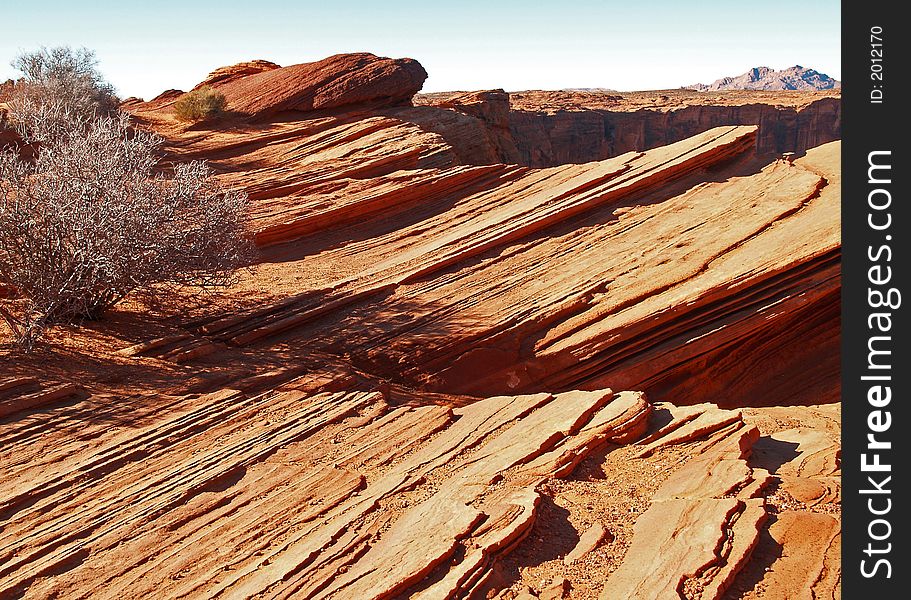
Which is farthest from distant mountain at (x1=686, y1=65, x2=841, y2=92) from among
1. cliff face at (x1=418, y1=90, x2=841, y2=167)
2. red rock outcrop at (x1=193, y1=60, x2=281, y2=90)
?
red rock outcrop at (x1=193, y1=60, x2=281, y2=90)

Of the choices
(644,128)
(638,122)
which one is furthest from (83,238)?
(644,128)

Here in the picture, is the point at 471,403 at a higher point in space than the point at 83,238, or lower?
lower

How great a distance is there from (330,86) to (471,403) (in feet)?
50.3

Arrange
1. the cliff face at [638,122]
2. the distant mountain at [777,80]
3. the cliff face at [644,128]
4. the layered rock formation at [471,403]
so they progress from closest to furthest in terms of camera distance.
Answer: the layered rock formation at [471,403] → the cliff face at [644,128] → the cliff face at [638,122] → the distant mountain at [777,80]

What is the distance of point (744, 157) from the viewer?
16797mm

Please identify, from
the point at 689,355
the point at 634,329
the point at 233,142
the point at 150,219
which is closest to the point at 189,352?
the point at 150,219

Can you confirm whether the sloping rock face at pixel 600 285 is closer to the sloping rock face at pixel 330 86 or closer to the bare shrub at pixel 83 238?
the bare shrub at pixel 83 238

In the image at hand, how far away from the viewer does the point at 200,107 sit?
22.3 meters

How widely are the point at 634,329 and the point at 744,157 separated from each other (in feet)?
22.1

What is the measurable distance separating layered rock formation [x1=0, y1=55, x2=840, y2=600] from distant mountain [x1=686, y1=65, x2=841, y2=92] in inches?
6659

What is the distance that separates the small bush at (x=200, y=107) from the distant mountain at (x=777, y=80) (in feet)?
539

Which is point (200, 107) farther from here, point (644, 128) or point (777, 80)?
point (777, 80)

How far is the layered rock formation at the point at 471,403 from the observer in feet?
20.0

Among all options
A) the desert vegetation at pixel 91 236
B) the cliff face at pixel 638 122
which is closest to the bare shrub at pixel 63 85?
the desert vegetation at pixel 91 236
